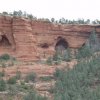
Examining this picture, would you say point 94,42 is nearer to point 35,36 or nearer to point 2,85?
point 35,36

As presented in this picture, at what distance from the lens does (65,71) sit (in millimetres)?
50625

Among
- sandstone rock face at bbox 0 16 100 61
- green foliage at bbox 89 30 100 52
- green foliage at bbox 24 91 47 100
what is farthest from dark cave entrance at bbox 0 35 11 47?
green foliage at bbox 24 91 47 100

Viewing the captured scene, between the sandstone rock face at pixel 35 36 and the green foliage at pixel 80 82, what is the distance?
666cm

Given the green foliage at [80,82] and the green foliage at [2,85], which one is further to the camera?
the green foliage at [2,85]

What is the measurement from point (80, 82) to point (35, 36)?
42.8 ft

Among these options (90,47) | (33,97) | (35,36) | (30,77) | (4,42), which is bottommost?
(33,97)

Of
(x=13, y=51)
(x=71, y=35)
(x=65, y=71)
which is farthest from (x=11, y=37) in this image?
(x=65, y=71)

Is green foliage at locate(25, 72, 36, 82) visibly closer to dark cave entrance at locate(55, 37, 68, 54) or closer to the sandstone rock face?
the sandstone rock face

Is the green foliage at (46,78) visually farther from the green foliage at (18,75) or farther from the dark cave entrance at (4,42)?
the dark cave entrance at (4,42)

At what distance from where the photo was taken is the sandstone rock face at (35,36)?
58094 mm

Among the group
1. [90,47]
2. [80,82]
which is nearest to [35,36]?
[90,47]

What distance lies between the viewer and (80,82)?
1889 inches

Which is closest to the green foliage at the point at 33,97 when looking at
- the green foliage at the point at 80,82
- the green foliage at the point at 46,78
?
the green foliage at the point at 80,82

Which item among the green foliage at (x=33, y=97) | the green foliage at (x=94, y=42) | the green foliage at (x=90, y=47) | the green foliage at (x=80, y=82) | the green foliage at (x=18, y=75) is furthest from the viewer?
the green foliage at (x=94, y=42)
